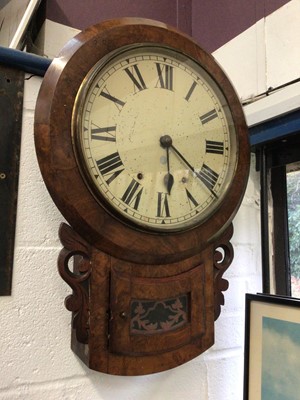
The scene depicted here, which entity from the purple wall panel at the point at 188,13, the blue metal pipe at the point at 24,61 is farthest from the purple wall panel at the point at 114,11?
the blue metal pipe at the point at 24,61

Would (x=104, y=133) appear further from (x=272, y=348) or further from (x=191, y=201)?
(x=272, y=348)

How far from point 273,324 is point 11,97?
2.17ft

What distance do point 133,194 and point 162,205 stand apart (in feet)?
0.19

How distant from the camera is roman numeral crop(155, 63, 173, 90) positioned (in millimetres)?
675

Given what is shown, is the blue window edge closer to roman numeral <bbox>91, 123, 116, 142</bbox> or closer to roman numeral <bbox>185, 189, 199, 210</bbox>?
roman numeral <bbox>185, 189, 199, 210</bbox>

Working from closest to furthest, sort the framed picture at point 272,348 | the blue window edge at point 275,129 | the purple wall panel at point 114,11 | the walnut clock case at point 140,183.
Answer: the walnut clock case at point 140,183, the framed picture at point 272,348, the blue window edge at point 275,129, the purple wall panel at point 114,11

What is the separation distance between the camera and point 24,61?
2.19 feet

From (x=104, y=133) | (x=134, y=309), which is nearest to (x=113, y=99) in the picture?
(x=104, y=133)

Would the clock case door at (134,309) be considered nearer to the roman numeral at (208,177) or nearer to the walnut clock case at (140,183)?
the walnut clock case at (140,183)

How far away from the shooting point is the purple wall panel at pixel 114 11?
3.01 ft

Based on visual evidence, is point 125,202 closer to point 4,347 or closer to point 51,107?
point 51,107

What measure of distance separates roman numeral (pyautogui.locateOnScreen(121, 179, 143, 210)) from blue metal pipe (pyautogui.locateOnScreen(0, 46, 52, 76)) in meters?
0.28

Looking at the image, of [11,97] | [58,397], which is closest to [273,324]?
[58,397]

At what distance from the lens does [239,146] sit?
0.73 metres
